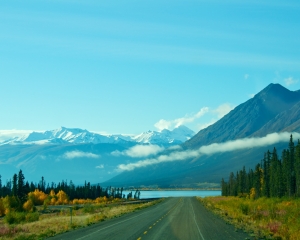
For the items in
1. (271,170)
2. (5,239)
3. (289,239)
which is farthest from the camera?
(271,170)

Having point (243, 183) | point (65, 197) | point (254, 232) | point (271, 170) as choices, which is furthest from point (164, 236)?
point (243, 183)

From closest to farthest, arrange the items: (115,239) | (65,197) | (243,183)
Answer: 1. (115,239)
2. (65,197)
3. (243,183)

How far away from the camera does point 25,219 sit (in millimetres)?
60469

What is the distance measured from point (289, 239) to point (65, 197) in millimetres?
118918

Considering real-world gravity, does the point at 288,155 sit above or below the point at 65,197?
above

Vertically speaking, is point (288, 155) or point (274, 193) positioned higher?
point (288, 155)

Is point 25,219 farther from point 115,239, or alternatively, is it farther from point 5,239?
point 115,239

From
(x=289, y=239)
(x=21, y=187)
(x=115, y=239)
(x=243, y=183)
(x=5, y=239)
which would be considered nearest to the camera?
(x=289, y=239)

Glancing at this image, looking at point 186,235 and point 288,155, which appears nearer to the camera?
point 186,235

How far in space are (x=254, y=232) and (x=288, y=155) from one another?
89682 mm

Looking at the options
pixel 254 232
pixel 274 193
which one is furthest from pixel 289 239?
pixel 274 193

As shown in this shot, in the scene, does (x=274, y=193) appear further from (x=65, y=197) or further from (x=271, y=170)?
(x=65, y=197)

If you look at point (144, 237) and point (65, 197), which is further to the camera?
point (65, 197)

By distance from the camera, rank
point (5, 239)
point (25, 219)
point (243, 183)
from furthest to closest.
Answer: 1. point (243, 183)
2. point (25, 219)
3. point (5, 239)
